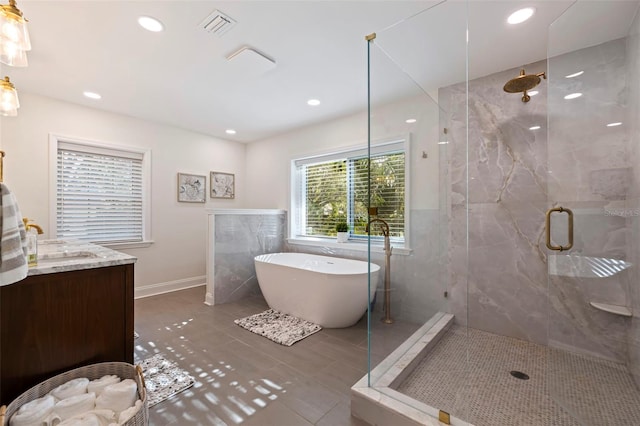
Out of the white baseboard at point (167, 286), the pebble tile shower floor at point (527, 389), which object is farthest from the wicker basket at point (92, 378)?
the white baseboard at point (167, 286)

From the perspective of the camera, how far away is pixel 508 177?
2.45 metres

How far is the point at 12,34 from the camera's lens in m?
1.23

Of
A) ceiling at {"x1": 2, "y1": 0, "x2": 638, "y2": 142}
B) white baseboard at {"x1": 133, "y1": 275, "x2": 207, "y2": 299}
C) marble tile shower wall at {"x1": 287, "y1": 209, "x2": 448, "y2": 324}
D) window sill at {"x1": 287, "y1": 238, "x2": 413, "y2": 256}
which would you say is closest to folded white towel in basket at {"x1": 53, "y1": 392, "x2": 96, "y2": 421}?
marble tile shower wall at {"x1": 287, "y1": 209, "x2": 448, "y2": 324}

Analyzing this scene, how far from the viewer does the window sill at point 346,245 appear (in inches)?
83.3

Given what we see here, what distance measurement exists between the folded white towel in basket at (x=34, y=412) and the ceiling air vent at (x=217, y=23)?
2.24 meters

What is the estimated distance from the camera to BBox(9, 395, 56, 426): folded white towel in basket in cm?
106

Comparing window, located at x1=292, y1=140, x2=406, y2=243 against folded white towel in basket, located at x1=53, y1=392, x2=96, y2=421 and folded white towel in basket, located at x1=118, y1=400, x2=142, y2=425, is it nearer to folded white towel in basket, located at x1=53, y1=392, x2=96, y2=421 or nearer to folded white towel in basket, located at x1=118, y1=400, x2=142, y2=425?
folded white towel in basket, located at x1=118, y1=400, x2=142, y2=425

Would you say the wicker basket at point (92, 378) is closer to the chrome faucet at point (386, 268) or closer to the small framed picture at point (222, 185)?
the chrome faucet at point (386, 268)

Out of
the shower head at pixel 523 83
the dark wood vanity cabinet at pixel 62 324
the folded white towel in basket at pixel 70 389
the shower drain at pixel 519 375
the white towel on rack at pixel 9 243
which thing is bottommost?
the shower drain at pixel 519 375

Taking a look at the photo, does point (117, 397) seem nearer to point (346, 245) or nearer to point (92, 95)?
point (346, 245)

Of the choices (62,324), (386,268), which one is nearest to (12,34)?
(62,324)

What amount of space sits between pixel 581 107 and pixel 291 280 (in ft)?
8.91

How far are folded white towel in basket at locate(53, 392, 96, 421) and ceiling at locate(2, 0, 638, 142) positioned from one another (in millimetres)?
2181

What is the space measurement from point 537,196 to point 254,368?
2.72m
